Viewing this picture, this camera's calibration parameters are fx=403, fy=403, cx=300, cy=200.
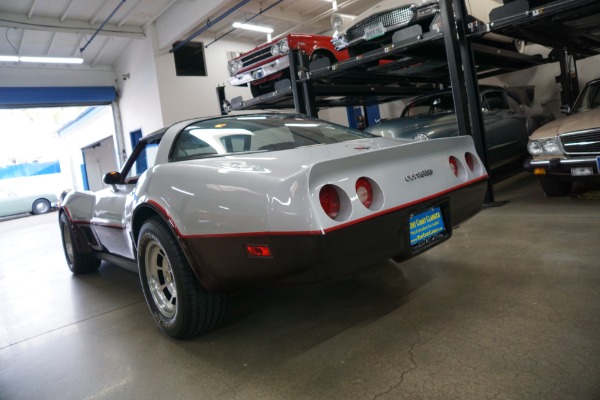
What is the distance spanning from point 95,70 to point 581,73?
1423cm

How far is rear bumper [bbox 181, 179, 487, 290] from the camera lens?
1568mm

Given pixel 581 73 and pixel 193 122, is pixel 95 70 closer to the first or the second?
pixel 193 122

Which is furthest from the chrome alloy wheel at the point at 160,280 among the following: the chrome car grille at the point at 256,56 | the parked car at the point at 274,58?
the chrome car grille at the point at 256,56

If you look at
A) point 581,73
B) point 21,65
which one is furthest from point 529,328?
point 21,65

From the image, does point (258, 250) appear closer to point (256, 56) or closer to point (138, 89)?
point (256, 56)

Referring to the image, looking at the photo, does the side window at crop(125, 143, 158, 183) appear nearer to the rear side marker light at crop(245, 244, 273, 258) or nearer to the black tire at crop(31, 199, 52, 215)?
the rear side marker light at crop(245, 244, 273, 258)

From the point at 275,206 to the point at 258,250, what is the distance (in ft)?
0.70

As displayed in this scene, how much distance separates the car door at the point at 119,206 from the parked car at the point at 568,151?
367 centimetres

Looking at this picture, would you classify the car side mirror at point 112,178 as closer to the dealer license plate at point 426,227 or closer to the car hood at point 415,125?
the dealer license plate at point 426,227

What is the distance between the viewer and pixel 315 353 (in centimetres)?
184

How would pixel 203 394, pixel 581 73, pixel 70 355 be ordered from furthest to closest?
pixel 581 73, pixel 70 355, pixel 203 394

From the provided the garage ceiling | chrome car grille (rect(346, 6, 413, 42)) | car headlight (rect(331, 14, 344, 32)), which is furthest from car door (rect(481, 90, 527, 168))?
the garage ceiling

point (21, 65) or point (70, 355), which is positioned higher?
point (21, 65)

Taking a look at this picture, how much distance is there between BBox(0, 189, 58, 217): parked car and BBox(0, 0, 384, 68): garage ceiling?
6.57m
